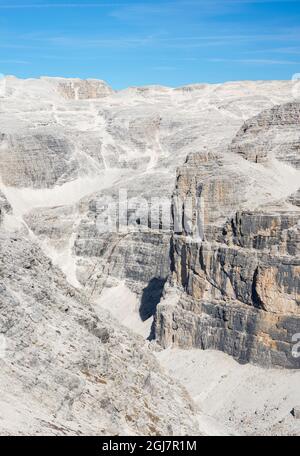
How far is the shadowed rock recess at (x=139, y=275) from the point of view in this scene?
128ft

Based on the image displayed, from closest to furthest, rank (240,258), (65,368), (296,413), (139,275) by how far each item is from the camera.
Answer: (65,368) < (296,413) < (240,258) < (139,275)

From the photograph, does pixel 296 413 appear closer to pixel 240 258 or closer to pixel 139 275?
pixel 240 258

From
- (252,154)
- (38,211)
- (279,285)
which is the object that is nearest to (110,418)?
(279,285)

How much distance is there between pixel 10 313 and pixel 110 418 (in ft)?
22.3

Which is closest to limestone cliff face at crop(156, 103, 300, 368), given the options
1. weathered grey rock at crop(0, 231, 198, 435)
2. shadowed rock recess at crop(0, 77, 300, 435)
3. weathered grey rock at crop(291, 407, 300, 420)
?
shadowed rock recess at crop(0, 77, 300, 435)

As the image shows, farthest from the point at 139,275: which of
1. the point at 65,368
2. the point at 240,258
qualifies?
the point at 65,368

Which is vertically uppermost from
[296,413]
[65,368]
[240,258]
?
[65,368]

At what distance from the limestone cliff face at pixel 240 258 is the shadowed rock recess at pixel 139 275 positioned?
0.16 m

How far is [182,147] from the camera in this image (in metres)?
194

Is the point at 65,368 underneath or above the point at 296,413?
above

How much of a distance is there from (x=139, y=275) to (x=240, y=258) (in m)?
50.4

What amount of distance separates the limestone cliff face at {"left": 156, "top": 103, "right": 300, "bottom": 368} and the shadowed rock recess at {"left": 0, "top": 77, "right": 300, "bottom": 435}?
0.16 m

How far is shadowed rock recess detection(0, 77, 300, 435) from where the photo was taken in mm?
39125

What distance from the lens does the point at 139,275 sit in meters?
135
